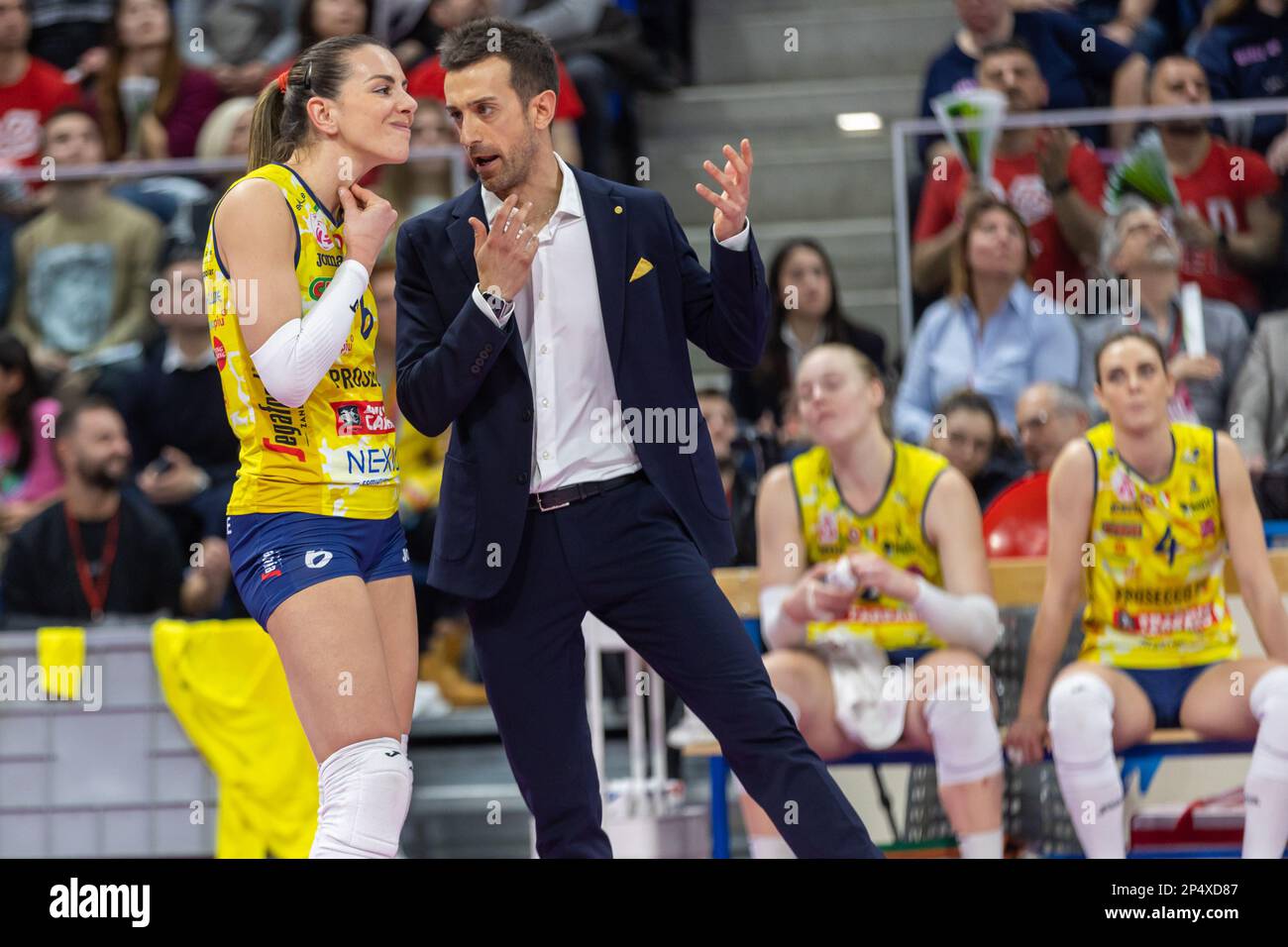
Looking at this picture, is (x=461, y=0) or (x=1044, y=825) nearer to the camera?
(x=1044, y=825)

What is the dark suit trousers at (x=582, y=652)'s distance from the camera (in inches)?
110

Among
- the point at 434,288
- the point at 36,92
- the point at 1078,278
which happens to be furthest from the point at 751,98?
the point at 434,288

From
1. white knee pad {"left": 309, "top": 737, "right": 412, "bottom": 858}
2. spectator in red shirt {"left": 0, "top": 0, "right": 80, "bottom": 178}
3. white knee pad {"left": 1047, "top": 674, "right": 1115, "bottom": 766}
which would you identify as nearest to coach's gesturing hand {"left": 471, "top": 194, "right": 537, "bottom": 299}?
white knee pad {"left": 309, "top": 737, "right": 412, "bottom": 858}

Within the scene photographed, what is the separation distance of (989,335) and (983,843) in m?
1.97

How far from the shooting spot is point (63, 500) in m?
5.26

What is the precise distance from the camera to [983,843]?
3.82 m

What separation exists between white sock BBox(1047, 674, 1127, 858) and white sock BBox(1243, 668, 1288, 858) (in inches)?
10.7

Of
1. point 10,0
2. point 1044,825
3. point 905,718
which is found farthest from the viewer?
point 10,0

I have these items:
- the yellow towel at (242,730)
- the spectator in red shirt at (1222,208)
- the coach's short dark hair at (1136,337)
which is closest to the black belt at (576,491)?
the coach's short dark hair at (1136,337)

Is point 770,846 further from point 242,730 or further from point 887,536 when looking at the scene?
point 242,730

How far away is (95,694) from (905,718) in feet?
6.95

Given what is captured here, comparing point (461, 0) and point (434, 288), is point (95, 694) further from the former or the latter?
point (461, 0)

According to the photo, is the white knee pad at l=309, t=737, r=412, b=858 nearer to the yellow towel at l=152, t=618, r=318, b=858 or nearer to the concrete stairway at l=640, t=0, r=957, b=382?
the yellow towel at l=152, t=618, r=318, b=858

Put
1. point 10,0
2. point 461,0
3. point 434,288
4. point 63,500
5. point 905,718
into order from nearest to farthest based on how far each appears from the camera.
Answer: point 434,288 < point 905,718 < point 63,500 < point 461,0 < point 10,0
